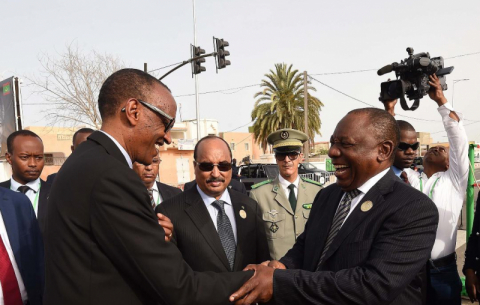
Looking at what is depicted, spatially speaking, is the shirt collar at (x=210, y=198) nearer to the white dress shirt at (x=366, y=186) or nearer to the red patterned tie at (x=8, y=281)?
the white dress shirt at (x=366, y=186)

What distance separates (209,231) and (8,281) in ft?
4.59

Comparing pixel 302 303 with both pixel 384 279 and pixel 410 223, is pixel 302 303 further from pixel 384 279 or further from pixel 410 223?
pixel 410 223

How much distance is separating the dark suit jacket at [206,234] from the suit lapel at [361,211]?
862 millimetres

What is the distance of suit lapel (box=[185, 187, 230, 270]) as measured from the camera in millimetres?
2721

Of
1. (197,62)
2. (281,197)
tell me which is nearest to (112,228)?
(281,197)

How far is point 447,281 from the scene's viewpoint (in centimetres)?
321

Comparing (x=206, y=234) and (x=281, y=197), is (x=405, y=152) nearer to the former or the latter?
(x=281, y=197)

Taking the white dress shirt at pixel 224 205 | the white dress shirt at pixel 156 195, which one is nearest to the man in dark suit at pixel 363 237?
the white dress shirt at pixel 224 205

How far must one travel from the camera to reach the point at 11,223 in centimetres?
→ 275

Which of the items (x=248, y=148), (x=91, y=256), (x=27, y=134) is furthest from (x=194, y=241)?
(x=248, y=148)

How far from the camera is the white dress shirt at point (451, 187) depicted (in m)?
3.29

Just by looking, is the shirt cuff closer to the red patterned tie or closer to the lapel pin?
the lapel pin

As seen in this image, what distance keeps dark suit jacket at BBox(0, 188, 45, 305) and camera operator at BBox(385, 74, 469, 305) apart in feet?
10.0

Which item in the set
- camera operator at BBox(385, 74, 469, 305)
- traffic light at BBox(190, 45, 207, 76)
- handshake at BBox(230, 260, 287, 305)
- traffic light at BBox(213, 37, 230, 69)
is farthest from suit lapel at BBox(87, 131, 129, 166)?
traffic light at BBox(190, 45, 207, 76)
